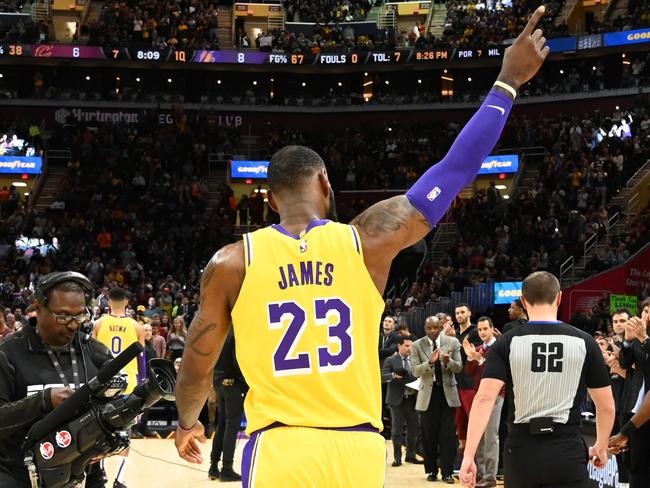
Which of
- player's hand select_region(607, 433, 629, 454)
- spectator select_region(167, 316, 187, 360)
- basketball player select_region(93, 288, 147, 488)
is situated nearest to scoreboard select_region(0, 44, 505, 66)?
spectator select_region(167, 316, 187, 360)

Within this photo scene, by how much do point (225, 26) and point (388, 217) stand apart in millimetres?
38734

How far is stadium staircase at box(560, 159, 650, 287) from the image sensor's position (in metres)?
24.2

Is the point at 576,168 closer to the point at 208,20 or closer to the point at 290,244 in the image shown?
the point at 208,20

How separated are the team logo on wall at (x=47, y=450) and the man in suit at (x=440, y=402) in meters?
7.70

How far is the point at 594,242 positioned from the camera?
25.1 metres

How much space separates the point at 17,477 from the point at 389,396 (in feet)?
30.0

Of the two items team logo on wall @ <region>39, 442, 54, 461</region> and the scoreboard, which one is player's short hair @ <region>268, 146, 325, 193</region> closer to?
team logo on wall @ <region>39, 442, 54, 461</region>

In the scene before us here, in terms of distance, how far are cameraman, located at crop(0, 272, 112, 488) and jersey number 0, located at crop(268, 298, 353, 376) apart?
4.87 feet

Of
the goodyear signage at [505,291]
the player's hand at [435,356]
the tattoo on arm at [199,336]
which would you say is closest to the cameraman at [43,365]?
the tattoo on arm at [199,336]

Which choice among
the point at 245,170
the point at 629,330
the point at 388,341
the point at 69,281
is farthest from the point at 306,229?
the point at 245,170

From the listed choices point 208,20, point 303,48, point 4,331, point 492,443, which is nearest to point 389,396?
point 492,443

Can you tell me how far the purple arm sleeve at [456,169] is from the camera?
3164 mm

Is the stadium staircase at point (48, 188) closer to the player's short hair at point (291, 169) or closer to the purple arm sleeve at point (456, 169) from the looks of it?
the player's short hair at point (291, 169)

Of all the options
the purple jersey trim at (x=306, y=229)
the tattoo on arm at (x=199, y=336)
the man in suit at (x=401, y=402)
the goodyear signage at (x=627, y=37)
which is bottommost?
the man in suit at (x=401, y=402)
